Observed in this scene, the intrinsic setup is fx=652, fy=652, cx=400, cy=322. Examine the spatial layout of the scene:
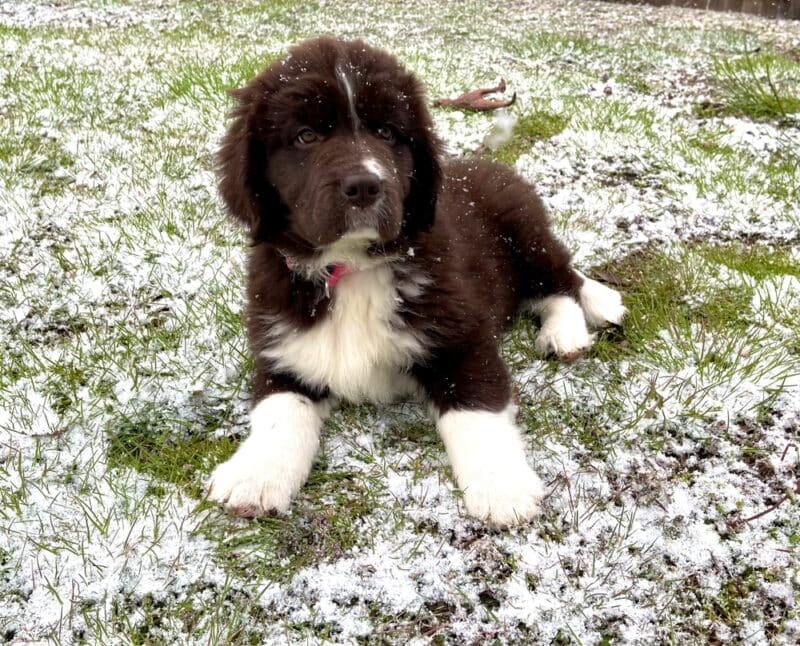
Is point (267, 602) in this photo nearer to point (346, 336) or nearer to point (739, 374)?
point (346, 336)

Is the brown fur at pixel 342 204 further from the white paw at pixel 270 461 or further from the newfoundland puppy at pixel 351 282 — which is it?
the white paw at pixel 270 461

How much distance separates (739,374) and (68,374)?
9.16ft

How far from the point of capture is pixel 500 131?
559 cm

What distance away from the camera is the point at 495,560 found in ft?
6.55

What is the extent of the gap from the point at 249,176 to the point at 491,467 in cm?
136

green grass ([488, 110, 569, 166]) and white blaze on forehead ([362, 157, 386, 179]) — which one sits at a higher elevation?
white blaze on forehead ([362, 157, 386, 179])

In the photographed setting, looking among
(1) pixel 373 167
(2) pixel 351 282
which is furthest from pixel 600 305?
(1) pixel 373 167

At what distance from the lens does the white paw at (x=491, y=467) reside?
2.11 m

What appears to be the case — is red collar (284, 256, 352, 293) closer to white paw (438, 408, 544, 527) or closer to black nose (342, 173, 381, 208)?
black nose (342, 173, 381, 208)

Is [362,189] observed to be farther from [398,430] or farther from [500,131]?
[500,131]

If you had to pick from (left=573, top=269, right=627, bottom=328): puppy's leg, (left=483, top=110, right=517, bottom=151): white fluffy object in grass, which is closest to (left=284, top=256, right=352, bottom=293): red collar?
(left=573, top=269, right=627, bottom=328): puppy's leg

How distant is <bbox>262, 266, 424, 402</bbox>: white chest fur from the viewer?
2498mm

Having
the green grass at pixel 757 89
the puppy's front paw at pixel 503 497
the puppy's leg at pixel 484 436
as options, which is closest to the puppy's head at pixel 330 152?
the puppy's leg at pixel 484 436

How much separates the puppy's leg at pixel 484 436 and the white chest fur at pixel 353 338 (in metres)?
0.18
